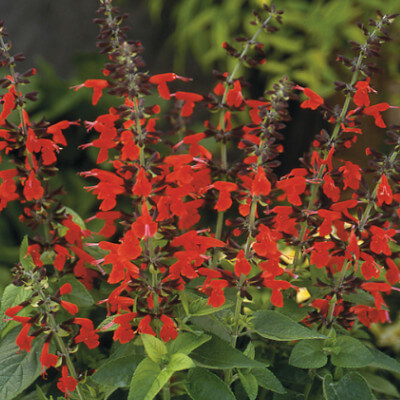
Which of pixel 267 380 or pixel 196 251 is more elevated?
pixel 196 251

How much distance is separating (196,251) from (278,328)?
203mm

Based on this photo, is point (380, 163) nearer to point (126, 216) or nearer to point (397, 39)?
point (126, 216)

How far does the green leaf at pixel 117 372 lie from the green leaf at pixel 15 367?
0.62ft

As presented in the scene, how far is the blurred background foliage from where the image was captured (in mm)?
2518

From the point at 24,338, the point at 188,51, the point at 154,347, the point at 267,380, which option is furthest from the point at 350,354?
the point at 188,51

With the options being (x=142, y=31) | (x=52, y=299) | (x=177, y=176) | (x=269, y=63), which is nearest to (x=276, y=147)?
(x=177, y=176)

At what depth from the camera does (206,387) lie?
0.88 meters

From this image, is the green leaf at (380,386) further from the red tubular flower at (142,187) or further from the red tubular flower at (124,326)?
the red tubular flower at (142,187)

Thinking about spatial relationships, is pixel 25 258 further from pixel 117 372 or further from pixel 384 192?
pixel 384 192

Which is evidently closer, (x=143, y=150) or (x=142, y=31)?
(x=143, y=150)

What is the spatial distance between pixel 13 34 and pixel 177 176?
2.53m

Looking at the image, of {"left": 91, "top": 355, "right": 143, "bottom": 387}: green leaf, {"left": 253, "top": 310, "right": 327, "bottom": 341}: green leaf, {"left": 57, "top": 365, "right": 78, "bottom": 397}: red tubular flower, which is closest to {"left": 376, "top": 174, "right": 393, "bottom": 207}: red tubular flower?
{"left": 253, "top": 310, "right": 327, "bottom": 341}: green leaf

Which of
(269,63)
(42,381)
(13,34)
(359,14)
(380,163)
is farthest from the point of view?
(13,34)

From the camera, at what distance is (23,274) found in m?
0.85
